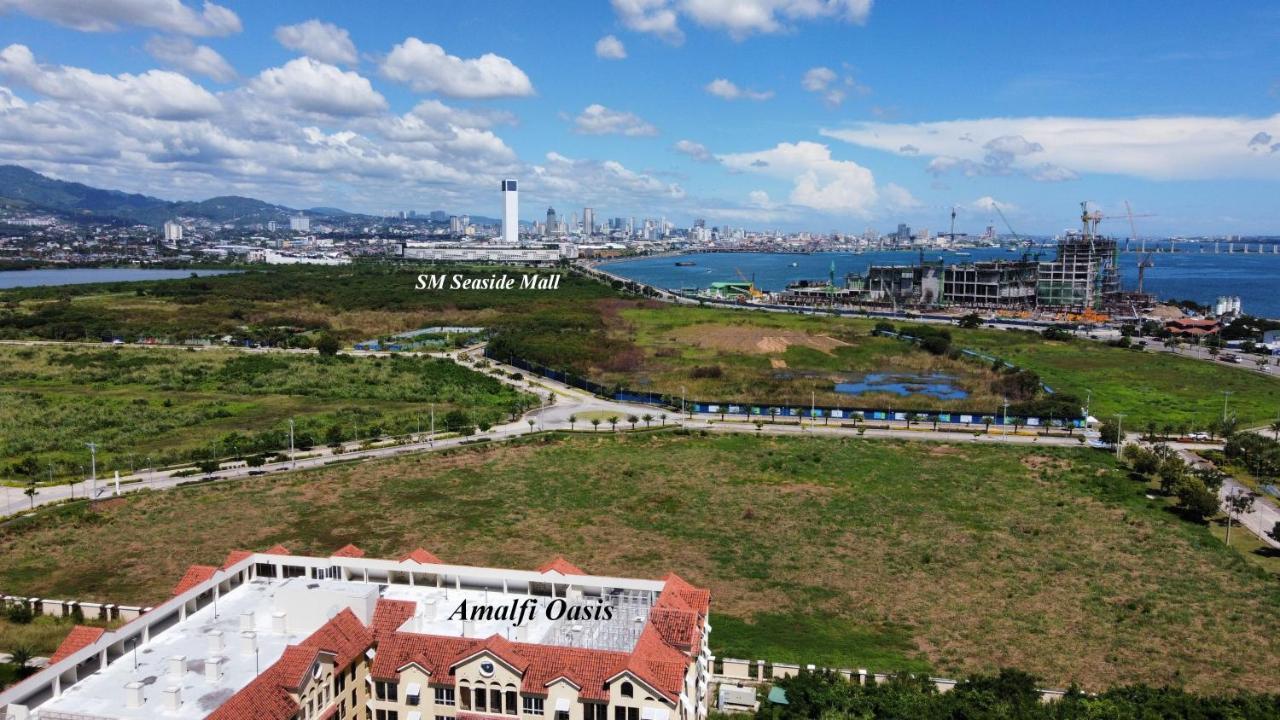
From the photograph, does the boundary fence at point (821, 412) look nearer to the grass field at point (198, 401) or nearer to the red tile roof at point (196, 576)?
the grass field at point (198, 401)

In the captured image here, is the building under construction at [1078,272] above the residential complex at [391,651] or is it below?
above

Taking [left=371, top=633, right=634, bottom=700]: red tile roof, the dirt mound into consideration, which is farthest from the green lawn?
[left=371, top=633, right=634, bottom=700]: red tile roof

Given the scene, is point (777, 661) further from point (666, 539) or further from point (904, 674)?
point (666, 539)

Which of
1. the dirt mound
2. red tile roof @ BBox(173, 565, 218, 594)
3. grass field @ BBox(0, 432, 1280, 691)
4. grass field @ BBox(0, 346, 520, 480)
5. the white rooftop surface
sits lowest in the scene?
grass field @ BBox(0, 432, 1280, 691)

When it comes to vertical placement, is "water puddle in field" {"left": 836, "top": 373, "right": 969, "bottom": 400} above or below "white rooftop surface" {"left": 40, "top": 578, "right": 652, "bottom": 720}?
below

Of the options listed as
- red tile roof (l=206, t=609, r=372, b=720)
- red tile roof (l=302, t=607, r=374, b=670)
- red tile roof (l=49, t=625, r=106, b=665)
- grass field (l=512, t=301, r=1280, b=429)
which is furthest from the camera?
grass field (l=512, t=301, r=1280, b=429)

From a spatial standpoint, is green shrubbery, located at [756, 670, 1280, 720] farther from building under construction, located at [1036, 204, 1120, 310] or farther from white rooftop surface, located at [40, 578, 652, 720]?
building under construction, located at [1036, 204, 1120, 310]

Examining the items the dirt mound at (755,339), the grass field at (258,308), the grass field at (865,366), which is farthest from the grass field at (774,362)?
the grass field at (258,308)

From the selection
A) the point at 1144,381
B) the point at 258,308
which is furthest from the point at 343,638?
the point at 258,308
